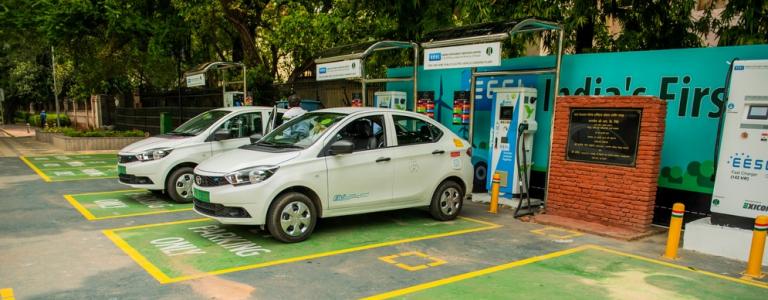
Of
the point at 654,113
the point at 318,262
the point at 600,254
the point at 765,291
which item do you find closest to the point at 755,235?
the point at 765,291

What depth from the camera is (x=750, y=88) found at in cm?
604

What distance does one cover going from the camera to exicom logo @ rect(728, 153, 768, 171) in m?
6.03

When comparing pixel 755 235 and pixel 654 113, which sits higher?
pixel 654 113

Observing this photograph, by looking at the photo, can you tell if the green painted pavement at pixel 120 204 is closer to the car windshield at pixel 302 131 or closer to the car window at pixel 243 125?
the car window at pixel 243 125

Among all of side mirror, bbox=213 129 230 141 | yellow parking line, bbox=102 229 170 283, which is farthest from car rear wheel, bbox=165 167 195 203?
yellow parking line, bbox=102 229 170 283

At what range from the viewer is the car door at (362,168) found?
6.68m

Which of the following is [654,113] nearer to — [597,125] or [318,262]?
[597,125]

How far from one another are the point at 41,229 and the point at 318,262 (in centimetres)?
413

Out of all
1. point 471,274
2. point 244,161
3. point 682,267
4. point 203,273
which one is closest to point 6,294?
point 203,273

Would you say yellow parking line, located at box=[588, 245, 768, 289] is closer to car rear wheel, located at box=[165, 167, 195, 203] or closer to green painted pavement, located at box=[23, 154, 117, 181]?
car rear wheel, located at box=[165, 167, 195, 203]

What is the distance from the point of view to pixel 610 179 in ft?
24.3

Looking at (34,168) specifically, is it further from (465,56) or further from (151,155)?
(465,56)

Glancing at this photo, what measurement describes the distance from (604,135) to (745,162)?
1.76 m

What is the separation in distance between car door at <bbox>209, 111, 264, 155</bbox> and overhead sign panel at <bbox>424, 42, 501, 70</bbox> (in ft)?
10.7
